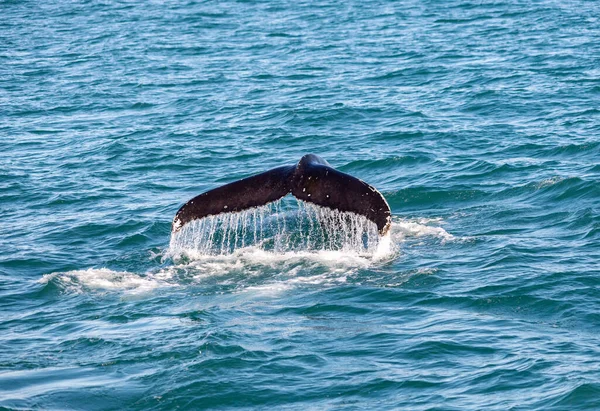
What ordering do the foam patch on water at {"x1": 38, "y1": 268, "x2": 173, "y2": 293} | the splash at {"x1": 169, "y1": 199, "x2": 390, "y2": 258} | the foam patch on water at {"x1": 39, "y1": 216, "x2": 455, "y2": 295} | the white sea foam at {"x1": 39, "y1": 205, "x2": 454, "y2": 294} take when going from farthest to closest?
1. the splash at {"x1": 169, "y1": 199, "x2": 390, "y2": 258}
2. the foam patch on water at {"x1": 38, "y1": 268, "x2": 173, "y2": 293}
3. the white sea foam at {"x1": 39, "y1": 205, "x2": 454, "y2": 294}
4. the foam patch on water at {"x1": 39, "y1": 216, "x2": 455, "y2": 295}

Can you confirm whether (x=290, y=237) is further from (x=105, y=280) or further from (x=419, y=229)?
(x=105, y=280)

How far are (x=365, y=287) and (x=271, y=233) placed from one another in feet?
10.6

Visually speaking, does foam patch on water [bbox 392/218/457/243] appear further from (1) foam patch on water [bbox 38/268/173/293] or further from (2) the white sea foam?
(1) foam patch on water [bbox 38/268/173/293]

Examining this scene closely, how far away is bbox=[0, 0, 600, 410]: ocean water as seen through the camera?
446 inches

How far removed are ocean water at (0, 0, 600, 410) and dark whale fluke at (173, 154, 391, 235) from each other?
0.94m

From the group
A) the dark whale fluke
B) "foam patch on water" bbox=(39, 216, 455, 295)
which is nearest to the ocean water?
"foam patch on water" bbox=(39, 216, 455, 295)

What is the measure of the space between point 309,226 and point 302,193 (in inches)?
122

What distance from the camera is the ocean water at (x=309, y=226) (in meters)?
11.3

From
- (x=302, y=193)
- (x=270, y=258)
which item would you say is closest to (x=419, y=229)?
(x=270, y=258)

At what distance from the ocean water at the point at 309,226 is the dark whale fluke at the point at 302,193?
942 millimetres

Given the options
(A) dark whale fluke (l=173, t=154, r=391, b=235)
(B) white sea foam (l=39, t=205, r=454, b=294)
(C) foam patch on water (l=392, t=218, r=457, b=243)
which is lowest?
(C) foam patch on water (l=392, t=218, r=457, b=243)

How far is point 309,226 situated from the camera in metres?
16.7

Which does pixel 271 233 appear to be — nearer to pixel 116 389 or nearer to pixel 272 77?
pixel 116 389

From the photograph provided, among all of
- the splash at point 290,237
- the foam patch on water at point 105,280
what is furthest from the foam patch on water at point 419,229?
the foam patch on water at point 105,280
